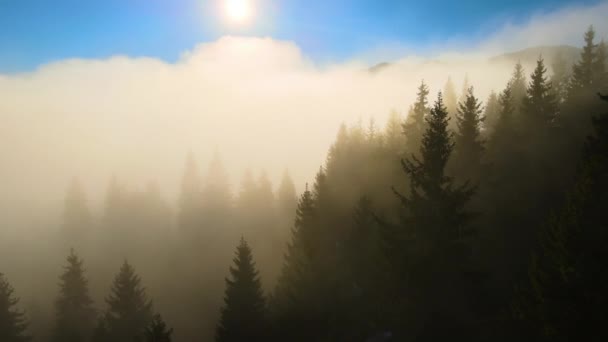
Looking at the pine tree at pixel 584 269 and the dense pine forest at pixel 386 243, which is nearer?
the pine tree at pixel 584 269

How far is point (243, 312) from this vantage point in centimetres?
3114

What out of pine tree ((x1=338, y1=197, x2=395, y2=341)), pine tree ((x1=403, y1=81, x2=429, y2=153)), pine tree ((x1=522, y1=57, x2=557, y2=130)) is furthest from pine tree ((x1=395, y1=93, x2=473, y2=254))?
pine tree ((x1=403, y1=81, x2=429, y2=153))

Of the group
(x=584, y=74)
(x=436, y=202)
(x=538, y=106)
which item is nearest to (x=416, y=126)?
(x=538, y=106)

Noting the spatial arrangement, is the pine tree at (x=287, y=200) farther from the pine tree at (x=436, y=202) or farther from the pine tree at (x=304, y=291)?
the pine tree at (x=436, y=202)

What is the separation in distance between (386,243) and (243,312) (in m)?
17.4

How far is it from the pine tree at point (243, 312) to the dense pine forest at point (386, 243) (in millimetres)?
117

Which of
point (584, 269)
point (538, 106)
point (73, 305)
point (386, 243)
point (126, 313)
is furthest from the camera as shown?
point (538, 106)

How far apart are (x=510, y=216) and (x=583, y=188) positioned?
2233cm

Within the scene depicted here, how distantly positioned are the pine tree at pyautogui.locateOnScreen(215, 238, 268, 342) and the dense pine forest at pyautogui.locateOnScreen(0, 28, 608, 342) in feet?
0.38

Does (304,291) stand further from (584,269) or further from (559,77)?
(559,77)

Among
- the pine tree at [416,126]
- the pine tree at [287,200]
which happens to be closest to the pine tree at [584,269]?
the pine tree at [416,126]

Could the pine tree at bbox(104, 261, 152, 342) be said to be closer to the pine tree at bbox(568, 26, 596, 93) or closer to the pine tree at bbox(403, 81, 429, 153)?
the pine tree at bbox(403, 81, 429, 153)

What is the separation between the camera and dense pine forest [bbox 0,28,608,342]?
52.0 feet

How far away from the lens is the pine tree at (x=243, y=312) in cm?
3055
